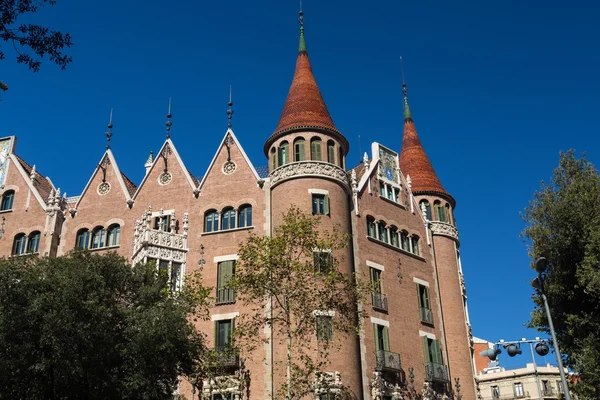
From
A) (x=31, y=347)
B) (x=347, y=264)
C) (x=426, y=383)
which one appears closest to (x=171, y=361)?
(x=31, y=347)

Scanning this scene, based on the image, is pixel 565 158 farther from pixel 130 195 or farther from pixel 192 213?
pixel 130 195

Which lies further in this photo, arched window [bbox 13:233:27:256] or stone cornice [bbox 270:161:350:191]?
arched window [bbox 13:233:27:256]

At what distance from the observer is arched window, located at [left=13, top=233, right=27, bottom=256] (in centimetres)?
3500

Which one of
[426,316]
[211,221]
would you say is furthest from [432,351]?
[211,221]

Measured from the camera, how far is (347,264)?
3061 centimetres

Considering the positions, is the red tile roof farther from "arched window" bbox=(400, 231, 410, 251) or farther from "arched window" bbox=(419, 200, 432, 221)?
"arched window" bbox=(400, 231, 410, 251)

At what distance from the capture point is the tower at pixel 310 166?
31359 mm

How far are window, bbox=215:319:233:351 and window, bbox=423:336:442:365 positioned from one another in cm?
1043

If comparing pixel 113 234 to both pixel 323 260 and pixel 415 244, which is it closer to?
pixel 323 260

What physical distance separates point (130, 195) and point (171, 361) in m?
15.0

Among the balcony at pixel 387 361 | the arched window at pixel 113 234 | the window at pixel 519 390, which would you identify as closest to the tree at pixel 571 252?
the balcony at pixel 387 361

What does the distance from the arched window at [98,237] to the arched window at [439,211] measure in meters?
19.3

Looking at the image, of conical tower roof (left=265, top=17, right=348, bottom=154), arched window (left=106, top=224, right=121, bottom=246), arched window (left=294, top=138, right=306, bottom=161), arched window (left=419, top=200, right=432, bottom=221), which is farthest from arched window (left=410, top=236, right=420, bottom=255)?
arched window (left=106, top=224, right=121, bottom=246)

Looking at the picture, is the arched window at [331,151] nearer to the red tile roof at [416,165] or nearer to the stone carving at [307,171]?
the stone carving at [307,171]
